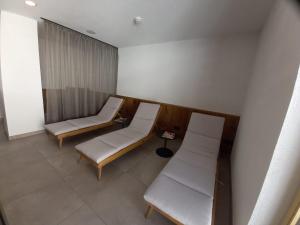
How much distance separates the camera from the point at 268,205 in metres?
0.77

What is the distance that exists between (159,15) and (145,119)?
1919 millimetres

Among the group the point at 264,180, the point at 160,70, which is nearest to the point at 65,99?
the point at 160,70

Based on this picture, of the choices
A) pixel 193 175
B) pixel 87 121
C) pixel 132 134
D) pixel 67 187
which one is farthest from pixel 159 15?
pixel 67 187

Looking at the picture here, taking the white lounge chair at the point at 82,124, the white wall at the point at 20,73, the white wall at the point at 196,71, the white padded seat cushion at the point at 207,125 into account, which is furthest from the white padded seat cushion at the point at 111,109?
the white padded seat cushion at the point at 207,125

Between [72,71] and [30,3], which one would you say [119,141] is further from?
[30,3]

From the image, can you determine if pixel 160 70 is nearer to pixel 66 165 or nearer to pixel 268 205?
pixel 66 165

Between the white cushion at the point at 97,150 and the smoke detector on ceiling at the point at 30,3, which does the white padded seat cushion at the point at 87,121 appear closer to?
the white cushion at the point at 97,150

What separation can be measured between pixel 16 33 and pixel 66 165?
254 cm

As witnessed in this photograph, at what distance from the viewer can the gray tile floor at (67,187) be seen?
4.09ft

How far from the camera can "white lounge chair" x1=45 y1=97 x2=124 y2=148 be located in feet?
7.77

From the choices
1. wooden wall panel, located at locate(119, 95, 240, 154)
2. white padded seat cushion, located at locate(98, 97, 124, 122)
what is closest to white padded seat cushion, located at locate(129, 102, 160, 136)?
wooden wall panel, located at locate(119, 95, 240, 154)

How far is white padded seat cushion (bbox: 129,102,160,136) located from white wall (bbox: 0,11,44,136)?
213 cm

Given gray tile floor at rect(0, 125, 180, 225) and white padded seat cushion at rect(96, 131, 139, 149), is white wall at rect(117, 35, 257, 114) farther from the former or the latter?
gray tile floor at rect(0, 125, 180, 225)

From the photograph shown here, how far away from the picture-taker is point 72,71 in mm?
3104
